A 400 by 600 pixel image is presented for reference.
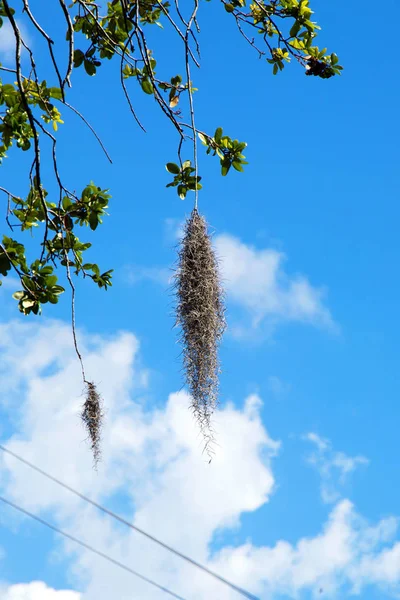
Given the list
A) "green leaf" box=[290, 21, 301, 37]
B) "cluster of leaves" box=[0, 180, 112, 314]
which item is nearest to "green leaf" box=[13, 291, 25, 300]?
"cluster of leaves" box=[0, 180, 112, 314]

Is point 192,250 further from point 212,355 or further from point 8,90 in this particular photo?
point 8,90

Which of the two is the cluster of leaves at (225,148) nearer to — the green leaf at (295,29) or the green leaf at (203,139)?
the green leaf at (203,139)

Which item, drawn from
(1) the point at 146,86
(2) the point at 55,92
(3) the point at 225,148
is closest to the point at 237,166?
(3) the point at 225,148

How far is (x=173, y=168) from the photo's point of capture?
3150mm

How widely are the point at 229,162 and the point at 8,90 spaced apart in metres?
1.03

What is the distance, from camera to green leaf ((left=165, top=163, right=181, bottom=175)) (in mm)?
3145

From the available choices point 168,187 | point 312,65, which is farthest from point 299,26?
point 168,187

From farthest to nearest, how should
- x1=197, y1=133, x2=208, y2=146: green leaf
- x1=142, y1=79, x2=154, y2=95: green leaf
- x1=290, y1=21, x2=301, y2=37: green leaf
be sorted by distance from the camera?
x1=290, y1=21, x2=301, y2=37: green leaf → x1=142, y1=79, x2=154, y2=95: green leaf → x1=197, y1=133, x2=208, y2=146: green leaf

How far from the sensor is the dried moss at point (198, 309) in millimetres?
3537

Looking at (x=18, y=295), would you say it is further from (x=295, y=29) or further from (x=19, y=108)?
(x=295, y=29)

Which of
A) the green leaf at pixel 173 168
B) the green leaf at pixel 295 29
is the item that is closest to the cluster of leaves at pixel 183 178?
the green leaf at pixel 173 168

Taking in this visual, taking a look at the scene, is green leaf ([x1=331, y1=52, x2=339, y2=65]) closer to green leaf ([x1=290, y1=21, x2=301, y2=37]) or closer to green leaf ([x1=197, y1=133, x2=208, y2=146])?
green leaf ([x1=290, y1=21, x2=301, y2=37])

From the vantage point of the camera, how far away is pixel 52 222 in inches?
132

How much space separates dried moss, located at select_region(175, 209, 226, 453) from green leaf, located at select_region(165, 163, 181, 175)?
1.36ft
